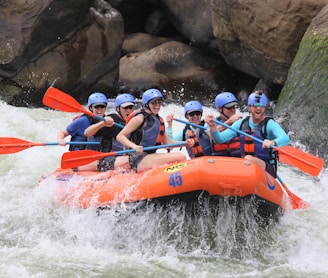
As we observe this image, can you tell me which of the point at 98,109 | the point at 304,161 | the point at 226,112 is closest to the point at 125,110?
the point at 98,109

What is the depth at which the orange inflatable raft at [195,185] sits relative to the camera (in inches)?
206

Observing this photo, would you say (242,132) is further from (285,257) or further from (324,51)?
(324,51)

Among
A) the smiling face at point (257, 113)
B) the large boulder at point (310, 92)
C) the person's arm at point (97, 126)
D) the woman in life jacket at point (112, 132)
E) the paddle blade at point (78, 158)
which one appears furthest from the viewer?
the large boulder at point (310, 92)

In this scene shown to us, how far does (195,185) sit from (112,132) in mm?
1603

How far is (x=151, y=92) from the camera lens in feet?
Answer: 18.8

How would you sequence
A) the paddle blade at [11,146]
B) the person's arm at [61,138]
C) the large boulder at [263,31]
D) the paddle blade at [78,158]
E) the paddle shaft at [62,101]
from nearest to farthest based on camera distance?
the paddle blade at [78,158] → the person's arm at [61,138] → the paddle blade at [11,146] → the paddle shaft at [62,101] → the large boulder at [263,31]

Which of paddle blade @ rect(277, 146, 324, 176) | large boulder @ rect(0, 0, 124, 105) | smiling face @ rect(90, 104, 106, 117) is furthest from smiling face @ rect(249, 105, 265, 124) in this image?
large boulder @ rect(0, 0, 124, 105)

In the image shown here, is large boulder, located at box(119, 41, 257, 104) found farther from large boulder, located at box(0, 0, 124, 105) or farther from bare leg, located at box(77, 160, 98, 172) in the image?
bare leg, located at box(77, 160, 98, 172)

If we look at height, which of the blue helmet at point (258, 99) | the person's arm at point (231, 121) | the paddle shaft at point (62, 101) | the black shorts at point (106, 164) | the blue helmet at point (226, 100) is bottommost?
the black shorts at point (106, 164)

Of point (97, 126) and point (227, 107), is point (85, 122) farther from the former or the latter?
point (227, 107)

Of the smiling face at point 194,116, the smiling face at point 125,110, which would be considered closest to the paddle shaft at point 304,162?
the smiling face at point 194,116

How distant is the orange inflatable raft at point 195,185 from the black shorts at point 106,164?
1.72ft

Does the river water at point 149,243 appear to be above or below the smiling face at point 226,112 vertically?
below

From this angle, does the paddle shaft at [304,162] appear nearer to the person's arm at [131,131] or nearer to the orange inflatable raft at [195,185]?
the orange inflatable raft at [195,185]
